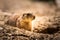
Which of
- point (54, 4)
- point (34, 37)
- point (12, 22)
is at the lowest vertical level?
point (34, 37)

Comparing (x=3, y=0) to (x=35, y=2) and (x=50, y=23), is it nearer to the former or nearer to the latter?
(x=35, y=2)

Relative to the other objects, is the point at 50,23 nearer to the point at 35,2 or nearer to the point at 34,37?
the point at 34,37

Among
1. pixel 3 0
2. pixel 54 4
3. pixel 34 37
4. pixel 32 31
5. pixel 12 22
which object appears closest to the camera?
pixel 34 37

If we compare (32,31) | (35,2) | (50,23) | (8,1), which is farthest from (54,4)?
(32,31)

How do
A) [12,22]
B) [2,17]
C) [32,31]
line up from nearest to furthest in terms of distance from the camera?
[32,31] → [12,22] → [2,17]

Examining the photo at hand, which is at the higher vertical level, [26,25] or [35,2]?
[35,2]

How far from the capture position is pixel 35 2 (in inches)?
439

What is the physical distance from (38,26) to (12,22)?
2.94ft

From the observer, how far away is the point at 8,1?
10.1 metres

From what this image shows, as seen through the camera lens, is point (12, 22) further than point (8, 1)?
No

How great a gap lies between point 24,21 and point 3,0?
545 centimetres

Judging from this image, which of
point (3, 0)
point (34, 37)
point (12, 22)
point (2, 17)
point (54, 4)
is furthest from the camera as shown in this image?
point (54, 4)

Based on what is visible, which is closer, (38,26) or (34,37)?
(34,37)

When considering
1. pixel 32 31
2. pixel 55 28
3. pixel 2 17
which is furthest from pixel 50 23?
pixel 2 17
